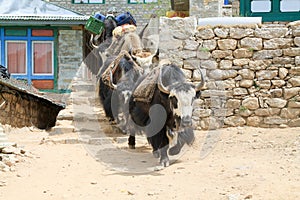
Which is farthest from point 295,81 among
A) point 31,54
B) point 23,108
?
point 31,54

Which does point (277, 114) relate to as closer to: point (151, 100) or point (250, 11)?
point (151, 100)

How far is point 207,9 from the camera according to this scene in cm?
1056

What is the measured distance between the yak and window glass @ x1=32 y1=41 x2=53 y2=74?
8.35 meters

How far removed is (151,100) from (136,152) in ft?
4.10

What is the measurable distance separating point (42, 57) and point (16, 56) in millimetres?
765

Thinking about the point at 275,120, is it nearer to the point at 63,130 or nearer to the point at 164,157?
the point at 164,157

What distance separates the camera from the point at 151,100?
634 cm

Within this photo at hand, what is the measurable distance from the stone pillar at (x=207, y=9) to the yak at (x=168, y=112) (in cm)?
446

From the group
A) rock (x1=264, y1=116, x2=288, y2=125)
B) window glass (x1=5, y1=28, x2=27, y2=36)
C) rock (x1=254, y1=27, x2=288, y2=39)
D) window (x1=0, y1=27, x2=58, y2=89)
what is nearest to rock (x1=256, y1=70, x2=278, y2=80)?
rock (x1=254, y1=27, x2=288, y2=39)

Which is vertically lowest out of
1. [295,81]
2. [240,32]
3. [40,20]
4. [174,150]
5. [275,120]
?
[174,150]

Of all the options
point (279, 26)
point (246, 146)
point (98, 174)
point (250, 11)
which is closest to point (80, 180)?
point (98, 174)

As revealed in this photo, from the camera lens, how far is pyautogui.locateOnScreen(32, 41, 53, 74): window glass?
47.2ft

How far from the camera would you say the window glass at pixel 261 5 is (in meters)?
10.7

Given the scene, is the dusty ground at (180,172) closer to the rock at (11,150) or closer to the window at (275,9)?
the rock at (11,150)
